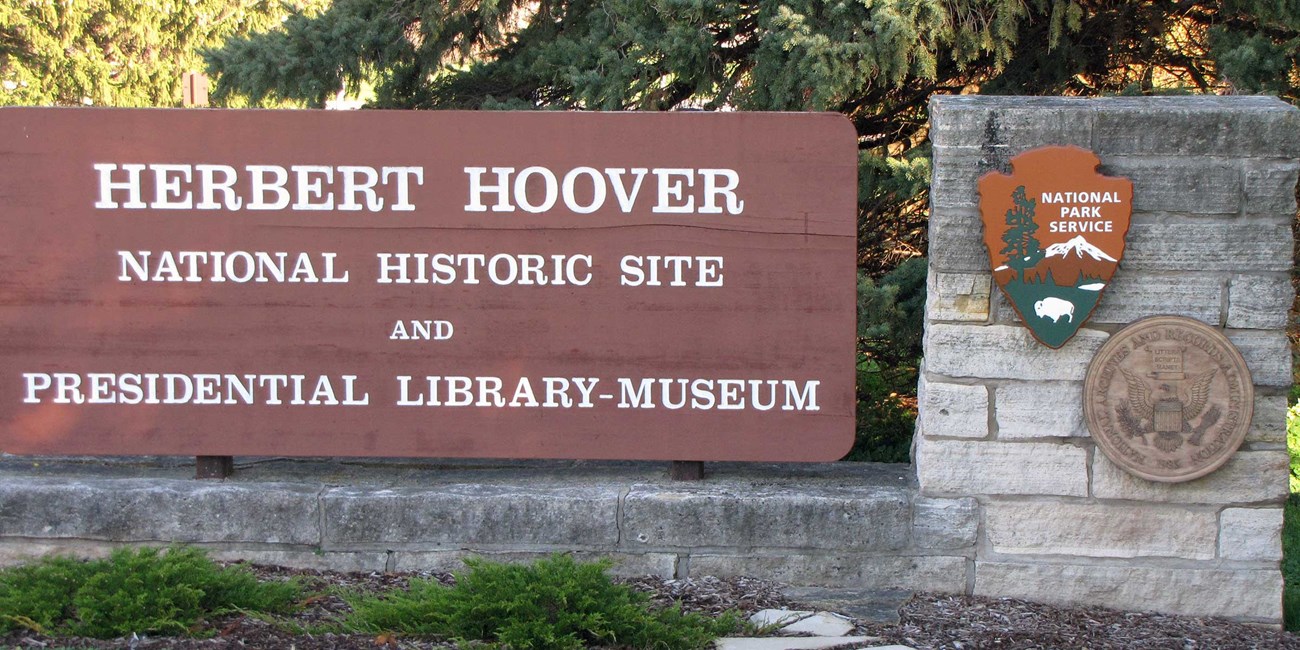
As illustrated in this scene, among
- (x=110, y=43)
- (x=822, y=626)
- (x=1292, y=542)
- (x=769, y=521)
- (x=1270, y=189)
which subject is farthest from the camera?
(x=110, y=43)

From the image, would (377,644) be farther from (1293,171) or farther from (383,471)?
(1293,171)

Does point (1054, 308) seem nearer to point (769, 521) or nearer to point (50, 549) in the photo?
point (769, 521)

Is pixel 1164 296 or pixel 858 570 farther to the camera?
pixel 858 570

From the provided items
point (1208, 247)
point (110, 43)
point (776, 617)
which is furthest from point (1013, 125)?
point (110, 43)

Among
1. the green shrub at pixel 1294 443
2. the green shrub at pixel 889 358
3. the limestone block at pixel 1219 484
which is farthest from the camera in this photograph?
the green shrub at pixel 1294 443

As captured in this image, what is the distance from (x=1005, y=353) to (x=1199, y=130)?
2.95 feet

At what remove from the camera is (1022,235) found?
367 cm

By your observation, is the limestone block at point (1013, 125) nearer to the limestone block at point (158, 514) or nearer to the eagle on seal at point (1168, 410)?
the eagle on seal at point (1168, 410)

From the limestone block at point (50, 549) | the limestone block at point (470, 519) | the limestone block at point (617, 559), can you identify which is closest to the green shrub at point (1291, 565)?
the limestone block at point (617, 559)

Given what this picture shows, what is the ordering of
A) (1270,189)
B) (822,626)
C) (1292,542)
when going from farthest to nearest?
(1292,542) < (1270,189) < (822,626)

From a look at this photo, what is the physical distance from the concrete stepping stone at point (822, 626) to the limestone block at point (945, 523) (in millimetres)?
434

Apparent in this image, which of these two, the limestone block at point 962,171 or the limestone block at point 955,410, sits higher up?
the limestone block at point 962,171

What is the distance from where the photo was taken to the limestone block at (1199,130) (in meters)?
3.64

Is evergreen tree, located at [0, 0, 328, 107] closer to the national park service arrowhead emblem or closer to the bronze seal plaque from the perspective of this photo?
the national park service arrowhead emblem
